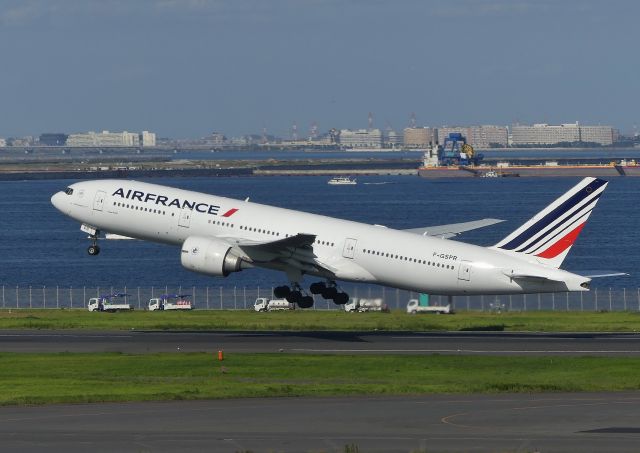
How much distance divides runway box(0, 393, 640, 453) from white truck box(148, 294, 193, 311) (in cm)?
6135

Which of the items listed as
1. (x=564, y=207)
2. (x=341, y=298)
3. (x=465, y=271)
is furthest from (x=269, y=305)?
(x=564, y=207)

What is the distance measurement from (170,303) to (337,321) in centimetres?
3025

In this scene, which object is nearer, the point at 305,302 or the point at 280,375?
the point at 280,375

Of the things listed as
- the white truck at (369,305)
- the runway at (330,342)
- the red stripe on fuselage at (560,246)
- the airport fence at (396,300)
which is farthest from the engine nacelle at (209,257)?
the white truck at (369,305)

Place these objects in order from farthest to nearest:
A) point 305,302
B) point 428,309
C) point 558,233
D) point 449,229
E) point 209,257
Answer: point 428,309 → point 449,229 → point 305,302 → point 209,257 → point 558,233

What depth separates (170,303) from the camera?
113 meters

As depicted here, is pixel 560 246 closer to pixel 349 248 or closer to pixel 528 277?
pixel 528 277

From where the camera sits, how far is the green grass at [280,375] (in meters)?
52.1

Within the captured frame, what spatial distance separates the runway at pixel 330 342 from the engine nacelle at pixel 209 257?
409 centimetres

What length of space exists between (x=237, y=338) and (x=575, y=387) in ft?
85.1

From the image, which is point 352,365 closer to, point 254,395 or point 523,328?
point 254,395

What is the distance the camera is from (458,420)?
144 feet

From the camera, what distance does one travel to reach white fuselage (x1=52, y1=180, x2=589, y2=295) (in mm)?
71688

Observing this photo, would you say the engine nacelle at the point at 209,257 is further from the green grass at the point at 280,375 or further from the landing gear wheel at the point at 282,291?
the green grass at the point at 280,375
